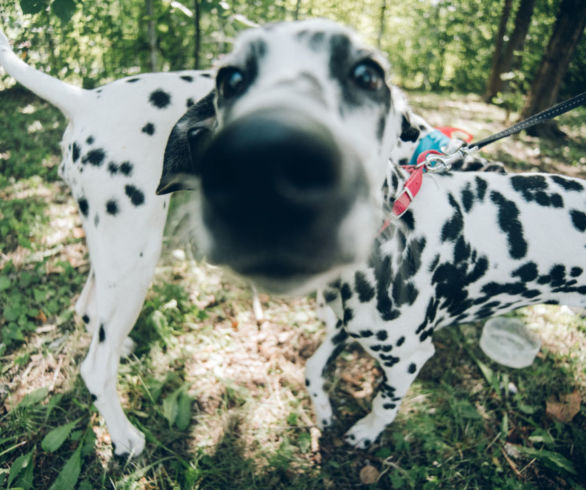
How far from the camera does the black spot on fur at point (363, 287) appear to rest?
1861 mm

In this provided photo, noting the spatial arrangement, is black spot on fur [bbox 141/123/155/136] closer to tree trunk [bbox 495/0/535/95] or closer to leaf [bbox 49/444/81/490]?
leaf [bbox 49/444/81/490]

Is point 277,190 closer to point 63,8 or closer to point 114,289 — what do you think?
point 114,289

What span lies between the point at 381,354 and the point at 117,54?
5.84 metres

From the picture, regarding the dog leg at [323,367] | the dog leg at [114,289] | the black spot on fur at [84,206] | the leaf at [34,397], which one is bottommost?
the leaf at [34,397]

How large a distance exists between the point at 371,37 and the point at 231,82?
7320 millimetres

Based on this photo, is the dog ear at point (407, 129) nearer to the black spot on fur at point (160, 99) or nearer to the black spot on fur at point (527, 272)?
the black spot on fur at point (527, 272)

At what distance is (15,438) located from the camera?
7.64 ft

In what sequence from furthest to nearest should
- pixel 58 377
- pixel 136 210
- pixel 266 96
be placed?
pixel 58 377
pixel 136 210
pixel 266 96

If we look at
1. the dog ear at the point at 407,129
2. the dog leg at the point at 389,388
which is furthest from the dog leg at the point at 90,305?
the dog ear at the point at 407,129

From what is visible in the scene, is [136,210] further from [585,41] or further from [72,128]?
[585,41]

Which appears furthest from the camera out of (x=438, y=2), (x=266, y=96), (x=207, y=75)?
(x=438, y=2)

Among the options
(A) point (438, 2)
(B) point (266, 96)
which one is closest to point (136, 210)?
(B) point (266, 96)

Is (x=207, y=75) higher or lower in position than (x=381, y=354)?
higher

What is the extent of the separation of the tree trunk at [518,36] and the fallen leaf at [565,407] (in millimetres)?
9245
